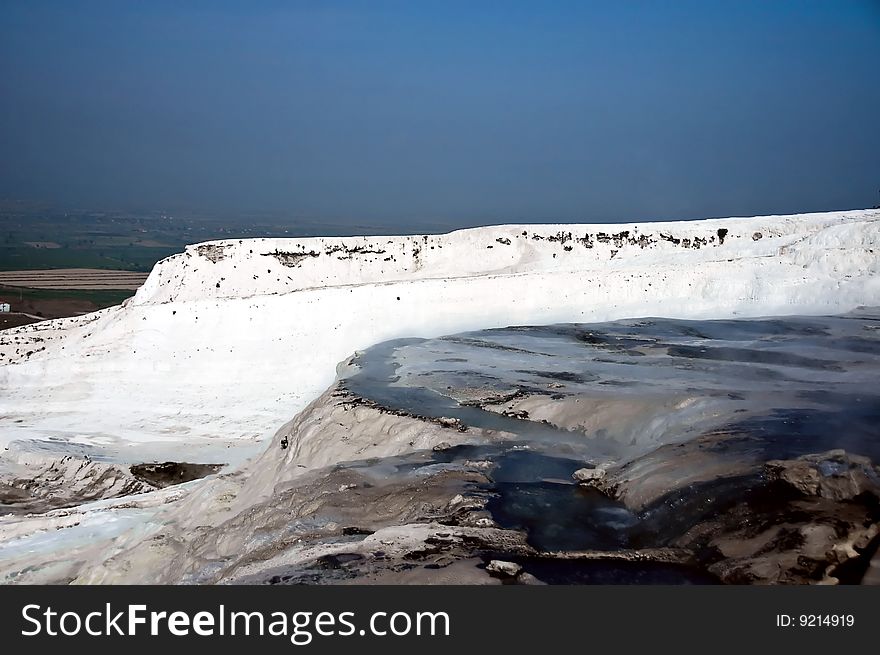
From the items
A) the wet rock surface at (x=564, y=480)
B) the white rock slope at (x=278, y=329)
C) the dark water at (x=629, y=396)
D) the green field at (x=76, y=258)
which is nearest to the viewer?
the wet rock surface at (x=564, y=480)

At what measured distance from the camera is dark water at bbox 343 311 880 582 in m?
6.08

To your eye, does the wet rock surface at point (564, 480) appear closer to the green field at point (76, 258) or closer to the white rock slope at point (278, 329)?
the white rock slope at point (278, 329)

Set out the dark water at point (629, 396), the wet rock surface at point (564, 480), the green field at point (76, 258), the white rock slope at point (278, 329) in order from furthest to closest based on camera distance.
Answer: the green field at point (76, 258) → the white rock slope at point (278, 329) → the dark water at point (629, 396) → the wet rock surface at point (564, 480)

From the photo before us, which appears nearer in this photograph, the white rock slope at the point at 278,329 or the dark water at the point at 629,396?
the dark water at the point at 629,396

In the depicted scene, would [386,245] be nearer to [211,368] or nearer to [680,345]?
[211,368]

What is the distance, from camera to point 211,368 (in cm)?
1777

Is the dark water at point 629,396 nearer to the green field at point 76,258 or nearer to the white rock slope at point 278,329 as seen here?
the white rock slope at point 278,329

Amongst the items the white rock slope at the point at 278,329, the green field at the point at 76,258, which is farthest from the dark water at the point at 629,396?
the green field at the point at 76,258

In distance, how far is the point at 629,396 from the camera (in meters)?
9.38

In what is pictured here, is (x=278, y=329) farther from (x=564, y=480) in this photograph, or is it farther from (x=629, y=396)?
(x=564, y=480)

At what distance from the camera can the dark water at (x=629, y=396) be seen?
6.08 m

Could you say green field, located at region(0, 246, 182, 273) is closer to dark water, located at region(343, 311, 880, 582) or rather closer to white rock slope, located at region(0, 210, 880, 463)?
white rock slope, located at region(0, 210, 880, 463)

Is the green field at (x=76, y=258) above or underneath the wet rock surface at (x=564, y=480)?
above

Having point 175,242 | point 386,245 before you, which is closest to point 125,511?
point 386,245
